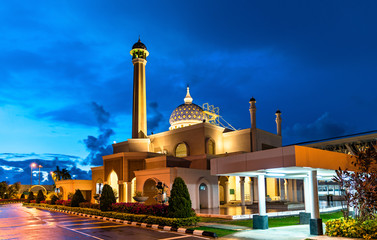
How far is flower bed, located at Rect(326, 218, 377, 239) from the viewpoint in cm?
1163

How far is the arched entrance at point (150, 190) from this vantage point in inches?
1216

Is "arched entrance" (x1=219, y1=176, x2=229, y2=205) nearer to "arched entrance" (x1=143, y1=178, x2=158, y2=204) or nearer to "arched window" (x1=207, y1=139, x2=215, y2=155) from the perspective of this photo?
"arched window" (x1=207, y1=139, x2=215, y2=155)

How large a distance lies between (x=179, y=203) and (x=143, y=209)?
3.61 metres

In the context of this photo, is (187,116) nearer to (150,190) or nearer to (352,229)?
(150,190)

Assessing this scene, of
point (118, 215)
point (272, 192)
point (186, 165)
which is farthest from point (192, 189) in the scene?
point (272, 192)

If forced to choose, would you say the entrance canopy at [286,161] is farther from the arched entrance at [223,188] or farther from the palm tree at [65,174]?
the palm tree at [65,174]

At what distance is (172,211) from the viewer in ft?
57.2

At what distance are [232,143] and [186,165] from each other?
668cm

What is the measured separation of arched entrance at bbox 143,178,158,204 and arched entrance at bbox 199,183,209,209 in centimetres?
408

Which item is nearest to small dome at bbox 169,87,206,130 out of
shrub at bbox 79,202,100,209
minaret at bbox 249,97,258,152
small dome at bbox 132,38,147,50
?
minaret at bbox 249,97,258,152

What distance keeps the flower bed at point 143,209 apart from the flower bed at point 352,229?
8611 millimetres

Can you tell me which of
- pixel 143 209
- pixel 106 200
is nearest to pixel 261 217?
pixel 143 209

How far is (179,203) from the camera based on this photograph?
17.3 metres

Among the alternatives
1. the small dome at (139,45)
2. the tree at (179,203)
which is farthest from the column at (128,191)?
the tree at (179,203)
